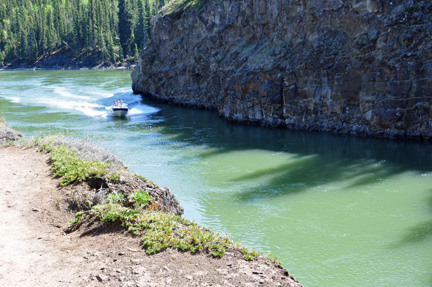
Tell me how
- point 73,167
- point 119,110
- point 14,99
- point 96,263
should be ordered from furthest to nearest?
point 14,99
point 119,110
point 73,167
point 96,263

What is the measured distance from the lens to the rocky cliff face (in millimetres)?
26125

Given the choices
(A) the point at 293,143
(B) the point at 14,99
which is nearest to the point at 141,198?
(A) the point at 293,143

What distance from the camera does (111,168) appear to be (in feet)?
43.6

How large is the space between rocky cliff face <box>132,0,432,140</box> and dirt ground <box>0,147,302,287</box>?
2078cm

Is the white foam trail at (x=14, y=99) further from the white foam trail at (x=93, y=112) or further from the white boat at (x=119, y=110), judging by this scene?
the white boat at (x=119, y=110)

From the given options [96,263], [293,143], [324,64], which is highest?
[324,64]

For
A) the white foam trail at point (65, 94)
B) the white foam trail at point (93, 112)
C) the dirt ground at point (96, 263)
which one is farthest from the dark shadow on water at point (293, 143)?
the white foam trail at point (65, 94)

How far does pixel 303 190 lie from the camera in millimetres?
18375

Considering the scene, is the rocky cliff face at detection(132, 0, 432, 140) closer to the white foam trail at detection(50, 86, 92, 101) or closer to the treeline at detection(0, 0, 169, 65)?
the white foam trail at detection(50, 86, 92, 101)

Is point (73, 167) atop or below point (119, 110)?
atop

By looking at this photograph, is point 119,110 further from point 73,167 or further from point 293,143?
point 73,167

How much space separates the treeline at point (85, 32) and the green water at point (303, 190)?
9390 cm

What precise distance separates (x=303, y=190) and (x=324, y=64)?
1381cm

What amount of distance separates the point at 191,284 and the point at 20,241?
411 centimetres
